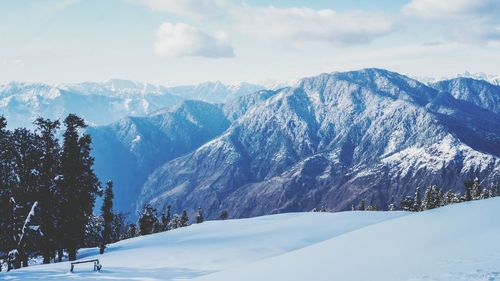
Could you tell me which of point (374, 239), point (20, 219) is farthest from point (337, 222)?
point (20, 219)

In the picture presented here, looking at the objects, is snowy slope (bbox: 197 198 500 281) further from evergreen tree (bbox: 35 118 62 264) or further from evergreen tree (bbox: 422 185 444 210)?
evergreen tree (bbox: 422 185 444 210)

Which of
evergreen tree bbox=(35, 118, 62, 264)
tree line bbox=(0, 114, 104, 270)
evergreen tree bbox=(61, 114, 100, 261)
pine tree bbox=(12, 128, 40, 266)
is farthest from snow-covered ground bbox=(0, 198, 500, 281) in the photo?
pine tree bbox=(12, 128, 40, 266)

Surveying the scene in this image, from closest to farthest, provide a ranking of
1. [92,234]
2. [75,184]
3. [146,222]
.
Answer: [75,184] → [92,234] → [146,222]

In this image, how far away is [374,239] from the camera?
21078 millimetres

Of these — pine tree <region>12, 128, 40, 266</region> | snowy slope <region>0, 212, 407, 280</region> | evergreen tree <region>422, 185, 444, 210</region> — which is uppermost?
pine tree <region>12, 128, 40, 266</region>

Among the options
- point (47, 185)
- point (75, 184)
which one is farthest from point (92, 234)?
point (47, 185)

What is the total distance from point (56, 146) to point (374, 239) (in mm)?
33320

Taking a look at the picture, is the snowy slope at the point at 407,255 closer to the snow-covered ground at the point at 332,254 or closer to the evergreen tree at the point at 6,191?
the snow-covered ground at the point at 332,254

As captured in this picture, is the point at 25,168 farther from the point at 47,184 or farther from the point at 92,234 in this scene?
the point at 92,234

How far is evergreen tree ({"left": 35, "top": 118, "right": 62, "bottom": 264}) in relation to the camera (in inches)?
1592

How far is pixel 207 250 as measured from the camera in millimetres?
31609

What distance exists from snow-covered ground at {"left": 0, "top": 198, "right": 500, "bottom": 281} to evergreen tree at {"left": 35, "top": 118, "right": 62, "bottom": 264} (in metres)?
10.6

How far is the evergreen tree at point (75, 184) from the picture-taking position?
41125 millimetres

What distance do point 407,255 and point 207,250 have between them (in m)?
18.1
